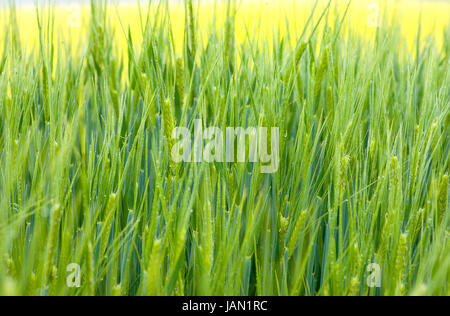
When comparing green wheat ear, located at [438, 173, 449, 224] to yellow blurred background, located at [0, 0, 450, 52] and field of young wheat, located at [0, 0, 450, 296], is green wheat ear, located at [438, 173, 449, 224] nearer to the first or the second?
field of young wheat, located at [0, 0, 450, 296]

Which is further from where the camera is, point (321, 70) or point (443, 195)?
point (321, 70)

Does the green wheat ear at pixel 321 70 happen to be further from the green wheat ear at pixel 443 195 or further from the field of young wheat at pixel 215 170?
the green wheat ear at pixel 443 195

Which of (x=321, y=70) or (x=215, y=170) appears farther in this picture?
(x=321, y=70)

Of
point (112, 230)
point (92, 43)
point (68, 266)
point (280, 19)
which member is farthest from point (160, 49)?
point (68, 266)

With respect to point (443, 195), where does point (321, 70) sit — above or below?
above

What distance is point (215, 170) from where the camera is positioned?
804mm

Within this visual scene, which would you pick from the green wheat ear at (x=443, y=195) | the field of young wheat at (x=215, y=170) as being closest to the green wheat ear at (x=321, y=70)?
the field of young wheat at (x=215, y=170)

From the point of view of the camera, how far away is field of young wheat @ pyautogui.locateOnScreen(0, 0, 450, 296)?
670mm

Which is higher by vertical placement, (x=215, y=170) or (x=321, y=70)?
(x=321, y=70)

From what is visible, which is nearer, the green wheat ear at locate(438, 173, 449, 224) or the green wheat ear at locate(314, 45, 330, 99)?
the green wheat ear at locate(438, 173, 449, 224)

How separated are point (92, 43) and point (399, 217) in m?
0.88

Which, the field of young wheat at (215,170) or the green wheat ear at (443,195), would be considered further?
the green wheat ear at (443,195)

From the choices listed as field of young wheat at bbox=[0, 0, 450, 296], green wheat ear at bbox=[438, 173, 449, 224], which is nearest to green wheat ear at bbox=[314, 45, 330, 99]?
field of young wheat at bbox=[0, 0, 450, 296]

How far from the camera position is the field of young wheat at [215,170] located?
0.67m
